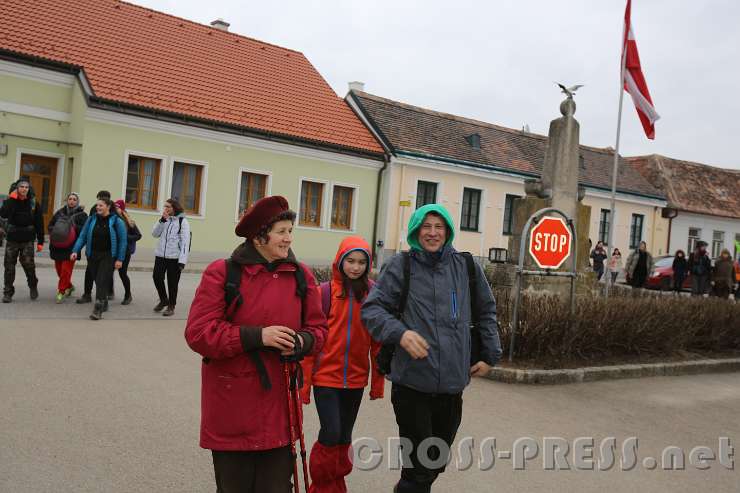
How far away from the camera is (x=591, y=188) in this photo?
3416 cm

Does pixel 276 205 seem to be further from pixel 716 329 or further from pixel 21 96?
pixel 21 96

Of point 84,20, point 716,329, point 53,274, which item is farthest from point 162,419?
point 84,20

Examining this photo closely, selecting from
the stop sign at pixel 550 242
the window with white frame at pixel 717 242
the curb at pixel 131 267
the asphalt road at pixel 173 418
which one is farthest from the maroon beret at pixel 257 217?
the window with white frame at pixel 717 242

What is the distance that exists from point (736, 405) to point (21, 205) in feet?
33.9

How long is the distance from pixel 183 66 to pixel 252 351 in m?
22.9

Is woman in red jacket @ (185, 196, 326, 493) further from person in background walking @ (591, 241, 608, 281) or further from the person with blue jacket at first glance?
person in background walking @ (591, 241, 608, 281)

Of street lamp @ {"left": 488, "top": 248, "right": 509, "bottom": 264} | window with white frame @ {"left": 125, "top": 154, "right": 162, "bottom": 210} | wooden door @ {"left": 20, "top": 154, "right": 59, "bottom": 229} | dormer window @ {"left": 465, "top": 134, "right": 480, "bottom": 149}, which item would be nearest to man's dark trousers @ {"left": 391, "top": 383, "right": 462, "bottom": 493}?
street lamp @ {"left": 488, "top": 248, "right": 509, "bottom": 264}

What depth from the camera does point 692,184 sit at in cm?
4103

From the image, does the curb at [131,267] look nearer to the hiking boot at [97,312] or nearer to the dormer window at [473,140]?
the hiking boot at [97,312]

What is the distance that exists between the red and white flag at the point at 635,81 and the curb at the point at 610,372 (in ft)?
18.9

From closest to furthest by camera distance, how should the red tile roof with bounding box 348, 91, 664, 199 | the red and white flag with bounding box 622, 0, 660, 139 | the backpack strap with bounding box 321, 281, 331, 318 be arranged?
the backpack strap with bounding box 321, 281, 331, 318
the red and white flag with bounding box 622, 0, 660, 139
the red tile roof with bounding box 348, 91, 664, 199

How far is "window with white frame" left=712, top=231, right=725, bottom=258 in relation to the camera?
4062 cm

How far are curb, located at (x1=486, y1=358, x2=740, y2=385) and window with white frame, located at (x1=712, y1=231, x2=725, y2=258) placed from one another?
109 feet

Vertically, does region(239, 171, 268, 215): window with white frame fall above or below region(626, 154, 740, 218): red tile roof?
below
